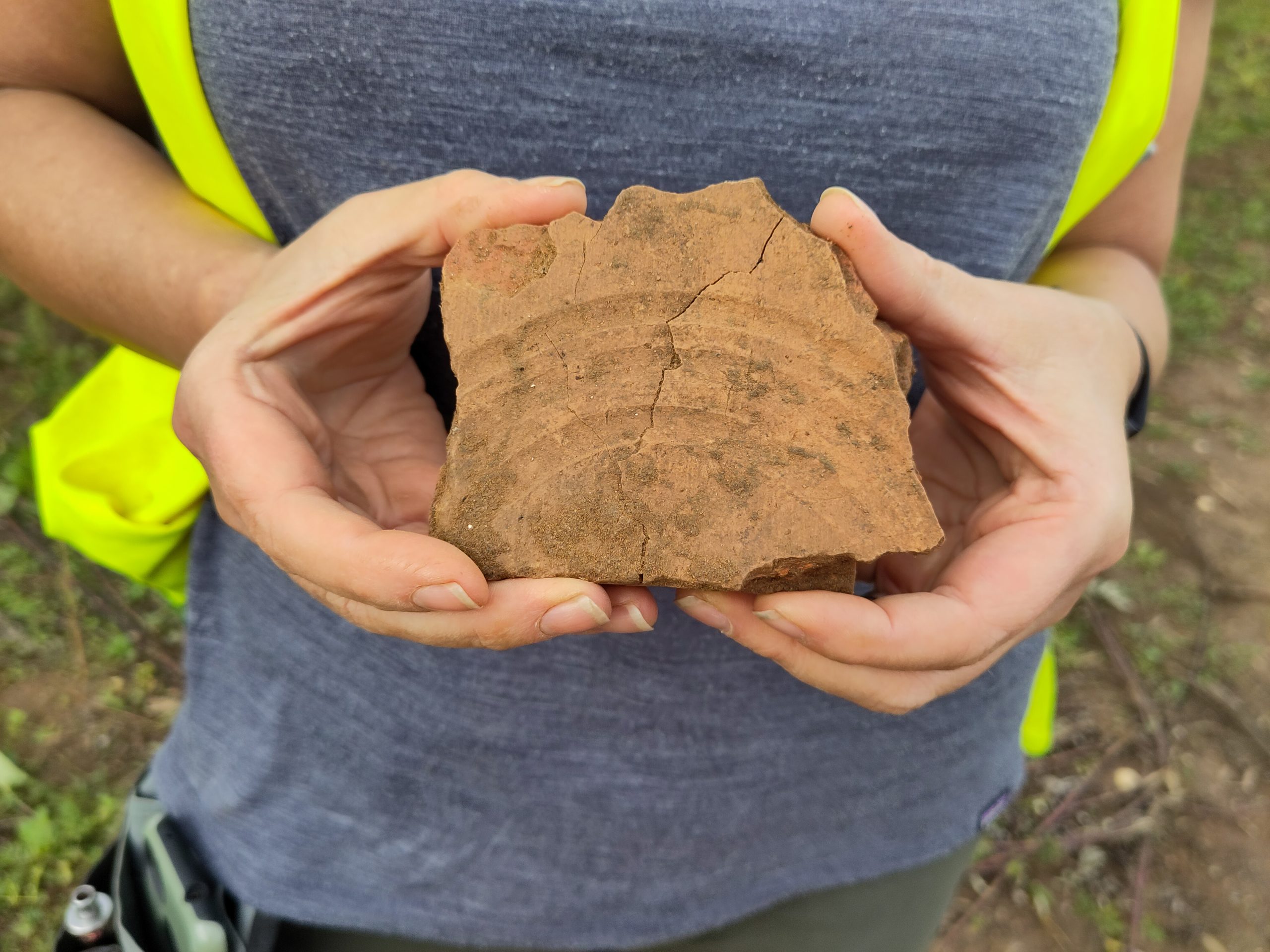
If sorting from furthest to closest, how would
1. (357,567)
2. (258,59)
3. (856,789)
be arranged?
(856,789) → (258,59) → (357,567)

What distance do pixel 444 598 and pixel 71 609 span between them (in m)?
2.44

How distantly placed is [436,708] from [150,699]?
1854mm

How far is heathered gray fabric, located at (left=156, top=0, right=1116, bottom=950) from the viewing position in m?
1.20

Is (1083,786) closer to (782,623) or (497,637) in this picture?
(782,623)

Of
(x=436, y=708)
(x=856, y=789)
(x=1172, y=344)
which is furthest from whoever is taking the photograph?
(x=1172, y=344)

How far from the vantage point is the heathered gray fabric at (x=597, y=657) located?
1.20 m

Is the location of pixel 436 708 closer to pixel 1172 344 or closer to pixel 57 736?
pixel 57 736

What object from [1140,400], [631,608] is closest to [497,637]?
[631,608]

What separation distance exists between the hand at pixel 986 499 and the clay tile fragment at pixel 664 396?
2.2 inches

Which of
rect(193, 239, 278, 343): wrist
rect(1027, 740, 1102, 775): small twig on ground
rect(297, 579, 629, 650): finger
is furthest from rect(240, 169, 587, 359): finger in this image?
rect(1027, 740, 1102, 775): small twig on ground

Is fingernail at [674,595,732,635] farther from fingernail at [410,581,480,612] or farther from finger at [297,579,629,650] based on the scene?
fingernail at [410,581,480,612]

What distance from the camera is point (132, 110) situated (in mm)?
1569

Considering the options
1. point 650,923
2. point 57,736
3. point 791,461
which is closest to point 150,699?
point 57,736

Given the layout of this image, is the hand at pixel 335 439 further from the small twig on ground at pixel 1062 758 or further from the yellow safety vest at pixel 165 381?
the small twig on ground at pixel 1062 758
